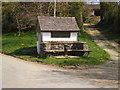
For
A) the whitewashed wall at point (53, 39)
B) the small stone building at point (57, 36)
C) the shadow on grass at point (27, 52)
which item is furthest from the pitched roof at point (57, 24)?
the shadow on grass at point (27, 52)

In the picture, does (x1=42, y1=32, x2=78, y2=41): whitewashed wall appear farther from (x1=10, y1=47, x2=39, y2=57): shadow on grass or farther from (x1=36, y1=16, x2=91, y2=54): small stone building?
(x1=10, y1=47, x2=39, y2=57): shadow on grass

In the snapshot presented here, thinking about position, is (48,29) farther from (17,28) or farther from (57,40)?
(17,28)

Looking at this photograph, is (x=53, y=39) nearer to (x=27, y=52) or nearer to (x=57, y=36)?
(x=57, y=36)

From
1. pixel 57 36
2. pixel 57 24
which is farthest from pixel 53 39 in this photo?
Result: pixel 57 24

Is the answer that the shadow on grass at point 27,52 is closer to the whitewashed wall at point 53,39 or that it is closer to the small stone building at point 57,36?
the small stone building at point 57,36

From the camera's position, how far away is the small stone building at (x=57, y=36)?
2016cm

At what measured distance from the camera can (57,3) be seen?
38406 mm

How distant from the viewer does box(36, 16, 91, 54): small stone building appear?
66.1 feet

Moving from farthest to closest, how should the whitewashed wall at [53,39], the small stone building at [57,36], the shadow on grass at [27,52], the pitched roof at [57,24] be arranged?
the shadow on grass at [27,52] → the pitched roof at [57,24] → the whitewashed wall at [53,39] → the small stone building at [57,36]

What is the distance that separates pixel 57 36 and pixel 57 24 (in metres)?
1.21

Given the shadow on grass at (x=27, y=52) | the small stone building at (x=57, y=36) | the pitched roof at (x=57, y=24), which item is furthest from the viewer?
the shadow on grass at (x=27, y=52)

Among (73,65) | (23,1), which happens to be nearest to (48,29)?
(73,65)

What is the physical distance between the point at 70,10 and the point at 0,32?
12.8 m

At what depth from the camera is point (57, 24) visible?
2172 cm
